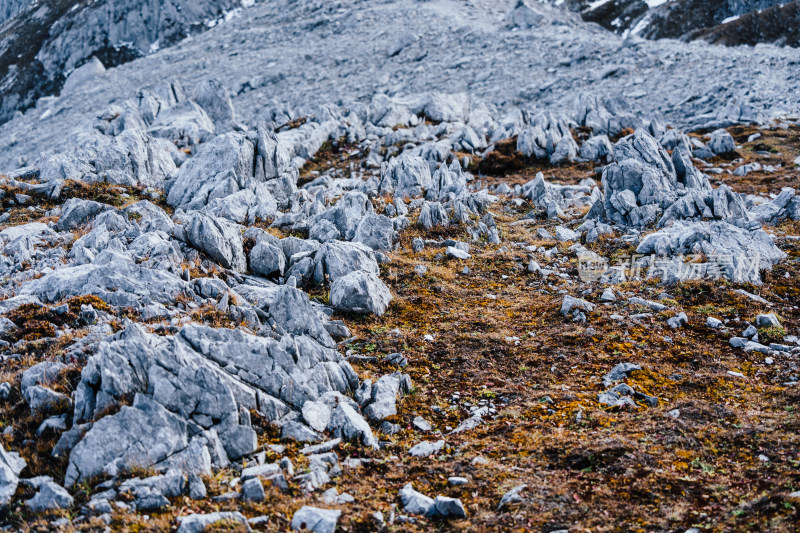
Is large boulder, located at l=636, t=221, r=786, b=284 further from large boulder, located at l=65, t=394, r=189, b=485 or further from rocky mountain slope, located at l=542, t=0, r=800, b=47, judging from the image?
rocky mountain slope, located at l=542, t=0, r=800, b=47

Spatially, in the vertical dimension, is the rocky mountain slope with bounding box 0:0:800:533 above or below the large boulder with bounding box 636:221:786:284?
above

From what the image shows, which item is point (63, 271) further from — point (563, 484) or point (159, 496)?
point (563, 484)

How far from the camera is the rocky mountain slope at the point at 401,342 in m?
6.75

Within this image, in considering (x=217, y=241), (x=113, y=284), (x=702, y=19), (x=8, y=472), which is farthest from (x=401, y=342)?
(x=702, y=19)

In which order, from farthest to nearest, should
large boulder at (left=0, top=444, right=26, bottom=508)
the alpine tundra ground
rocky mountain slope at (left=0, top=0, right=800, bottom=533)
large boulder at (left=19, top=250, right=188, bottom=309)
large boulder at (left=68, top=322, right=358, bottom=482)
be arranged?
1. large boulder at (left=19, top=250, right=188, bottom=309)
2. large boulder at (left=68, top=322, right=358, bottom=482)
3. rocky mountain slope at (left=0, top=0, right=800, bottom=533)
4. the alpine tundra ground
5. large boulder at (left=0, top=444, right=26, bottom=508)

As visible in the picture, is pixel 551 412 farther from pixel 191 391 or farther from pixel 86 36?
pixel 86 36

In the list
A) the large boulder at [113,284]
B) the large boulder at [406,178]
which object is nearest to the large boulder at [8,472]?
the large boulder at [113,284]

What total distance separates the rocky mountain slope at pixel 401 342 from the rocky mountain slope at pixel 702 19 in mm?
51546

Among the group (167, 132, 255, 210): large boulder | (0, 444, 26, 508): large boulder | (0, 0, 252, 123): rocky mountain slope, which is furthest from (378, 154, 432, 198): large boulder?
(0, 0, 252, 123): rocky mountain slope

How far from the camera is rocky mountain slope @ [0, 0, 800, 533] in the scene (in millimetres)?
6754

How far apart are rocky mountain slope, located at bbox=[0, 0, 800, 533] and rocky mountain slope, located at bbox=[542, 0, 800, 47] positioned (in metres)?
51.5

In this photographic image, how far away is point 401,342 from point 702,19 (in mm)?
106211

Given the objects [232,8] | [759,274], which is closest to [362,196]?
[759,274]

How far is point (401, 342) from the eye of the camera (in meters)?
11.8
